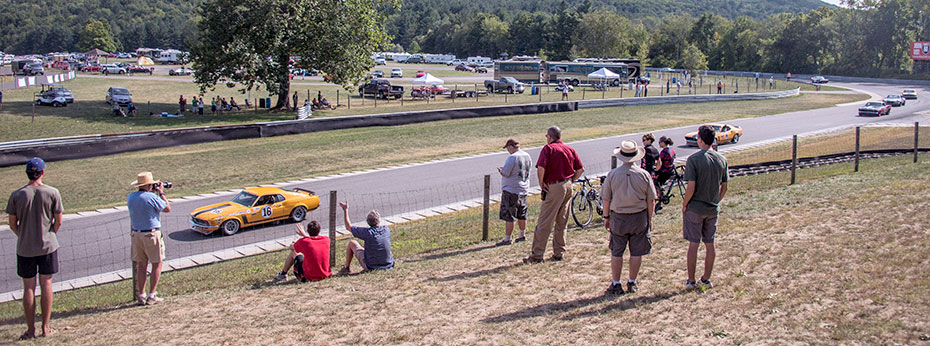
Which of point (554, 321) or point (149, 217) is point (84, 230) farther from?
point (554, 321)

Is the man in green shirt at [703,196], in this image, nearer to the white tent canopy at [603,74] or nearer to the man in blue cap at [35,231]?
the man in blue cap at [35,231]

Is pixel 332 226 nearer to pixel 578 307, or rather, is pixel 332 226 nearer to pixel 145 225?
pixel 145 225

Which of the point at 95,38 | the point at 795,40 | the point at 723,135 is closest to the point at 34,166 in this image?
the point at 723,135

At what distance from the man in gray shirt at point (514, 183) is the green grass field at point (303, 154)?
12318 mm

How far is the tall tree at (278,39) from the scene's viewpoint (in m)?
38.2

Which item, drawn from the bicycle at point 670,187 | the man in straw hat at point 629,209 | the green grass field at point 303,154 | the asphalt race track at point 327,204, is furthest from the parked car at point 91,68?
the man in straw hat at point 629,209

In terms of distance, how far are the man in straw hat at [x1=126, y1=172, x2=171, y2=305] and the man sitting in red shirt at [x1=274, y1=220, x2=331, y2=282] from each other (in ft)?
5.65

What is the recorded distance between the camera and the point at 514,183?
10.3 metres

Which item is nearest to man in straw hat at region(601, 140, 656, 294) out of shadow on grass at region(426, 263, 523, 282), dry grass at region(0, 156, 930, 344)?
dry grass at region(0, 156, 930, 344)

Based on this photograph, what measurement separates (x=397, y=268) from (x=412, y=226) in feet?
17.2

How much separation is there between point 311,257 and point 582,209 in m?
5.60

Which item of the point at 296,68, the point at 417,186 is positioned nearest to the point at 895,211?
the point at 417,186

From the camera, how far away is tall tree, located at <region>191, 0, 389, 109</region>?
38156mm

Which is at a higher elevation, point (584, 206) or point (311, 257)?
point (584, 206)
